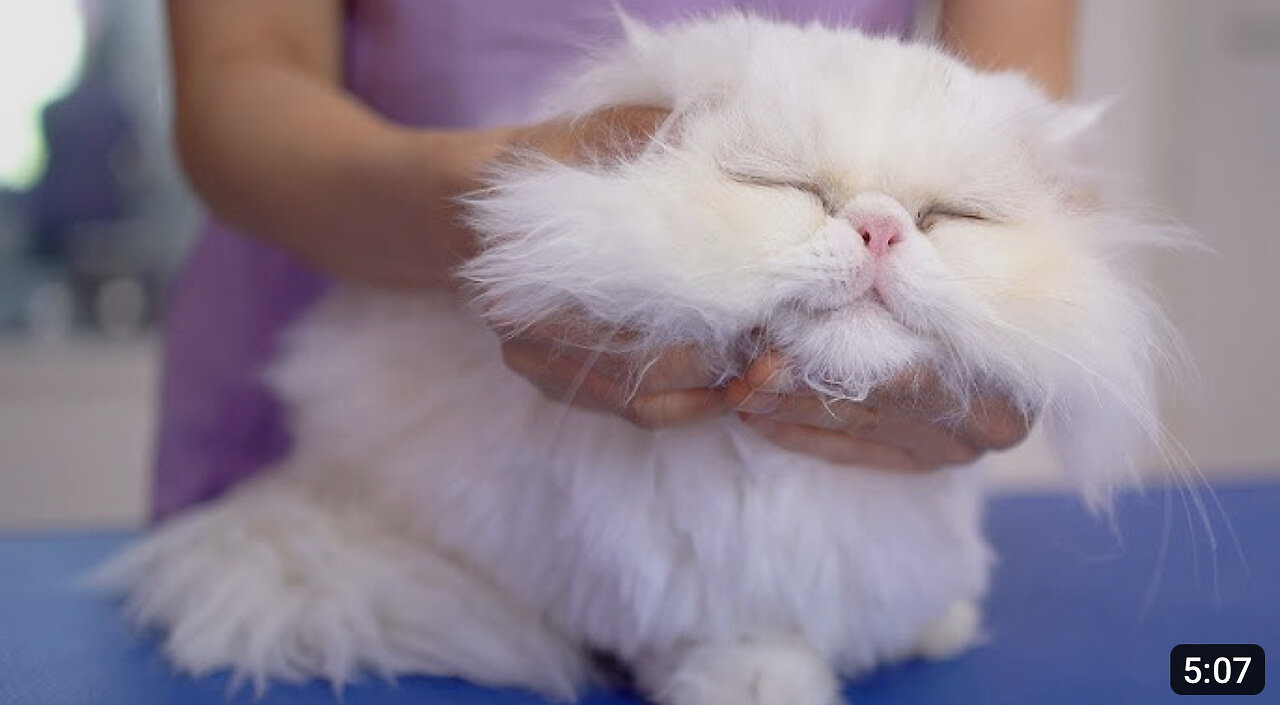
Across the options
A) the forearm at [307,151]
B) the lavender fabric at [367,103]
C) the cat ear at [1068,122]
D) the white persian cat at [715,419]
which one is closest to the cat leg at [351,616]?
the white persian cat at [715,419]

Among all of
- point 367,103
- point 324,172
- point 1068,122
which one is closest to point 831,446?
point 1068,122

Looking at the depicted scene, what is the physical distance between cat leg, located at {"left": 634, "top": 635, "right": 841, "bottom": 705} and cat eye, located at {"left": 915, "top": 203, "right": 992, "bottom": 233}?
22cm

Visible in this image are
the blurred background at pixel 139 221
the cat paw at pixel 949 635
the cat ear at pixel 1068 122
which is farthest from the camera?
the blurred background at pixel 139 221

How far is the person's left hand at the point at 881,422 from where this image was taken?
0.61 meters

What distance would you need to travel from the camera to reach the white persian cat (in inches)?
23.3

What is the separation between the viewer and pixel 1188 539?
1.02m

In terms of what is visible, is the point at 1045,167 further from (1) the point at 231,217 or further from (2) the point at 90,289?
(2) the point at 90,289

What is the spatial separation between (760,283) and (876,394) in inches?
3.2

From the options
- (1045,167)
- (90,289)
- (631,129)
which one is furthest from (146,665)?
(90,289)

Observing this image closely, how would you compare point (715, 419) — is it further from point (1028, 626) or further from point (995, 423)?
point (1028, 626)

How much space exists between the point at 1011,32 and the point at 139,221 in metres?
1.71
